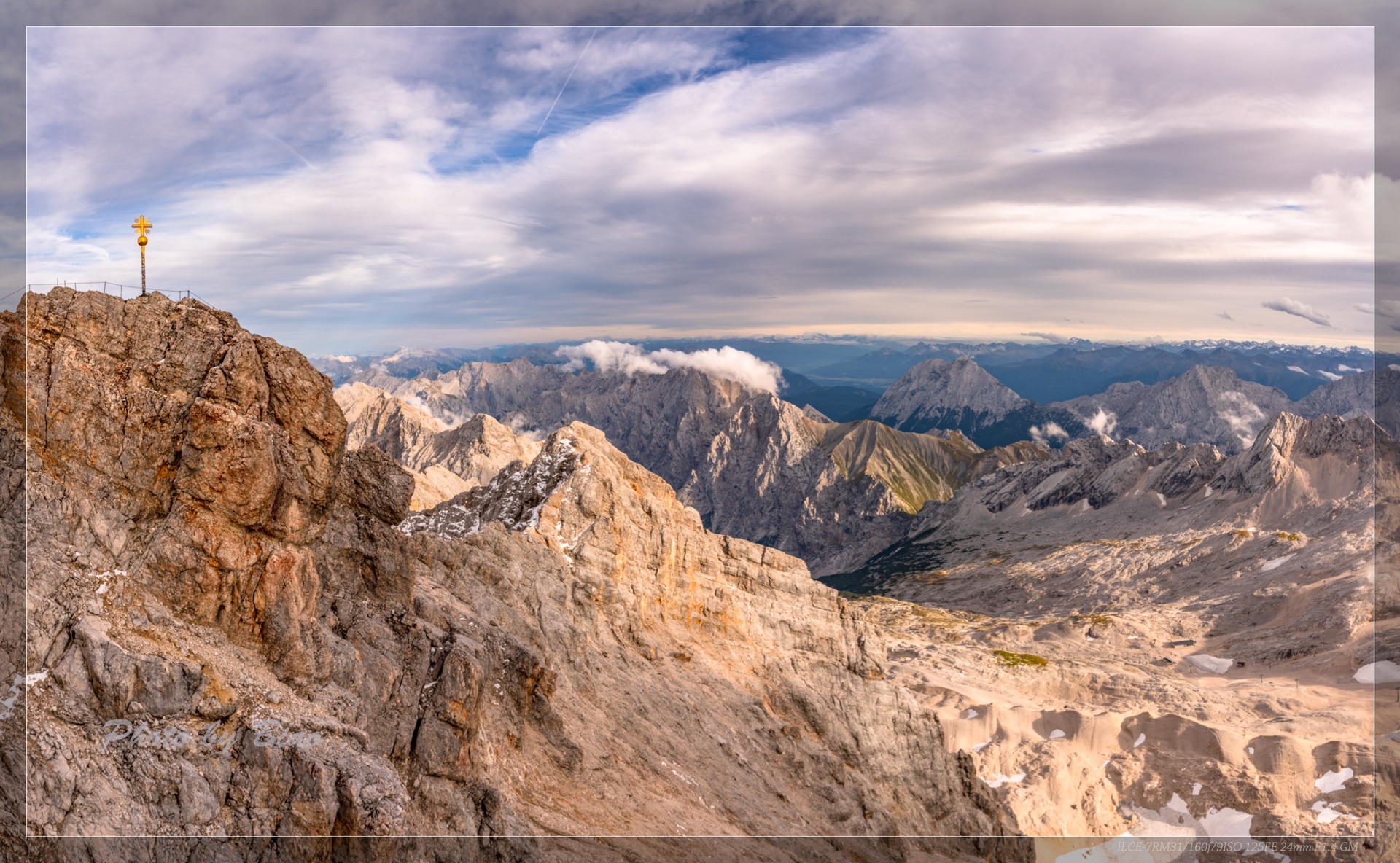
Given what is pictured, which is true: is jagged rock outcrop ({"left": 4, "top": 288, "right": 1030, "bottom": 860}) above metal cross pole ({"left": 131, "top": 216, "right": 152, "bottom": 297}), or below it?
below

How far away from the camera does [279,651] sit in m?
31.6

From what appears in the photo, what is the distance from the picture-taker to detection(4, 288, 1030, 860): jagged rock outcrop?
1059 inches

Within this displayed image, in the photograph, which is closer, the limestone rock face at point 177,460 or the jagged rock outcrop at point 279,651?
the jagged rock outcrop at point 279,651

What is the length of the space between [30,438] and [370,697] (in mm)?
16115

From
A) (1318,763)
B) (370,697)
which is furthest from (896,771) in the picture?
(1318,763)

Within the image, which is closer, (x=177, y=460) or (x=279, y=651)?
(x=177, y=460)

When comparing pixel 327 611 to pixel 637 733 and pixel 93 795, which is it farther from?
pixel 637 733

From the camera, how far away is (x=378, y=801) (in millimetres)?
29109

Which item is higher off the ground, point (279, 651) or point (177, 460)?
point (177, 460)

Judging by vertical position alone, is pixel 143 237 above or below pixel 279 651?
above

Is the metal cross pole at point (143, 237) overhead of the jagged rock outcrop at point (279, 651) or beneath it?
overhead

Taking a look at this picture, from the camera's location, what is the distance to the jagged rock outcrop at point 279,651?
→ 26.9 m

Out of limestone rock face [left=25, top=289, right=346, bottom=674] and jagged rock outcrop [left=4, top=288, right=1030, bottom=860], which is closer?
jagged rock outcrop [left=4, top=288, right=1030, bottom=860]

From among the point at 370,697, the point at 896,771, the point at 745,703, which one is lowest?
the point at 896,771
